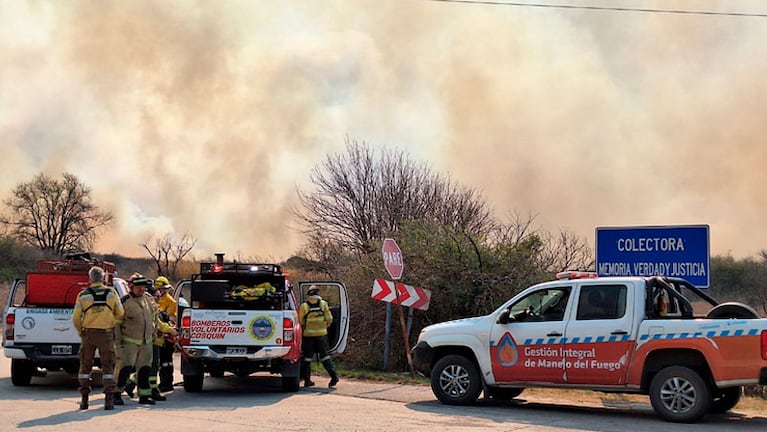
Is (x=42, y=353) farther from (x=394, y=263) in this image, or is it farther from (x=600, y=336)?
(x=600, y=336)

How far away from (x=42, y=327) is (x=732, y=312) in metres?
10.7

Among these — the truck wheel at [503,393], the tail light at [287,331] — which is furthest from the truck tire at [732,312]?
the tail light at [287,331]

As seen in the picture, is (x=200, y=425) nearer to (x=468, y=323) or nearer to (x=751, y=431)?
(x=468, y=323)

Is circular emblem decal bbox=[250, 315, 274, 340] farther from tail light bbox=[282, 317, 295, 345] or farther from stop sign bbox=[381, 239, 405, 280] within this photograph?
stop sign bbox=[381, 239, 405, 280]

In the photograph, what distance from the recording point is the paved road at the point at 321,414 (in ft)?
34.1

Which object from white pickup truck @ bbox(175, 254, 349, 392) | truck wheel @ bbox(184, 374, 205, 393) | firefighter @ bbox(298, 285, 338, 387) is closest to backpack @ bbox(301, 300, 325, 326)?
firefighter @ bbox(298, 285, 338, 387)

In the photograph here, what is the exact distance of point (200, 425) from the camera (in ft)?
34.0

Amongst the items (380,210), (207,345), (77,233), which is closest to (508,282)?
(207,345)

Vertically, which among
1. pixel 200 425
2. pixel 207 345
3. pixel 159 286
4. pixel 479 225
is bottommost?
pixel 200 425

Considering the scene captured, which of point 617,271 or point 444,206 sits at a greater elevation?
point 444,206

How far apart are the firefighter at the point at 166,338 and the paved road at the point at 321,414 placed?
1.14 ft

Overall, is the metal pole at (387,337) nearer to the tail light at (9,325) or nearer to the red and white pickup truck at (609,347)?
the red and white pickup truck at (609,347)

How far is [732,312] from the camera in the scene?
11.2 metres

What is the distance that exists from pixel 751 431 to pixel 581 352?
2262 millimetres
